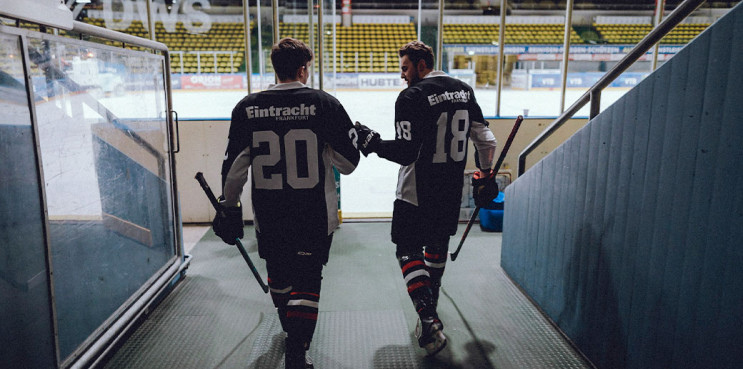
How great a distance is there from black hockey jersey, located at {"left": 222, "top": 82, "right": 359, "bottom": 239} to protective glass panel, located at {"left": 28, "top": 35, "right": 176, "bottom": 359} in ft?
2.09

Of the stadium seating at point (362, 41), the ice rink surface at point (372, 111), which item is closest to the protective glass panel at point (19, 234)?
the ice rink surface at point (372, 111)

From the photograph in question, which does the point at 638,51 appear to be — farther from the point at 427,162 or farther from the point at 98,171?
the point at 98,171

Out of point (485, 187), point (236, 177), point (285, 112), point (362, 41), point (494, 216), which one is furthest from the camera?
point (362, 41)

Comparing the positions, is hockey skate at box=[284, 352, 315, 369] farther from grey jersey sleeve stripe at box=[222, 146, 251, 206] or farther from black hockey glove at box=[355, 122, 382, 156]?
black hockey glove at box=[355, 122, 382, 156]

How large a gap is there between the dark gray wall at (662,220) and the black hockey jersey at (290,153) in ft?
3.40

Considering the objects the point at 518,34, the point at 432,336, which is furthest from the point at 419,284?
the point at 518,34

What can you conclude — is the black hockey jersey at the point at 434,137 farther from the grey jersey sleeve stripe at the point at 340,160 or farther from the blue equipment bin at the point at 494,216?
the blue equipment bin at the point at 494,216

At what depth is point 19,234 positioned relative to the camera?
149 centimetres

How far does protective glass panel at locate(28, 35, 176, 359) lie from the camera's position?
1695 millimetres

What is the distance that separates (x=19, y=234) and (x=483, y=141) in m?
1.92

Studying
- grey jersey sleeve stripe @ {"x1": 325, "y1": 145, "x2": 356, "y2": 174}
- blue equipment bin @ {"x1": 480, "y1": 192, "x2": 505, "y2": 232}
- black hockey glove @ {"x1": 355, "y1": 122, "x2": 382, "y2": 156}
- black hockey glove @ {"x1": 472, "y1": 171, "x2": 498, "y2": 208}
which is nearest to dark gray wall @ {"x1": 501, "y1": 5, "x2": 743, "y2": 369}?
black hockey glove @ {"x1": 472, "y1": 171, "x2": 498, "y2": 208}

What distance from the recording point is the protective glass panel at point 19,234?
142 centimetres

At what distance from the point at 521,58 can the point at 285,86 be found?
24.6ft

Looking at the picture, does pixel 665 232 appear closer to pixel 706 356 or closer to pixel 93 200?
pixel 706 356
